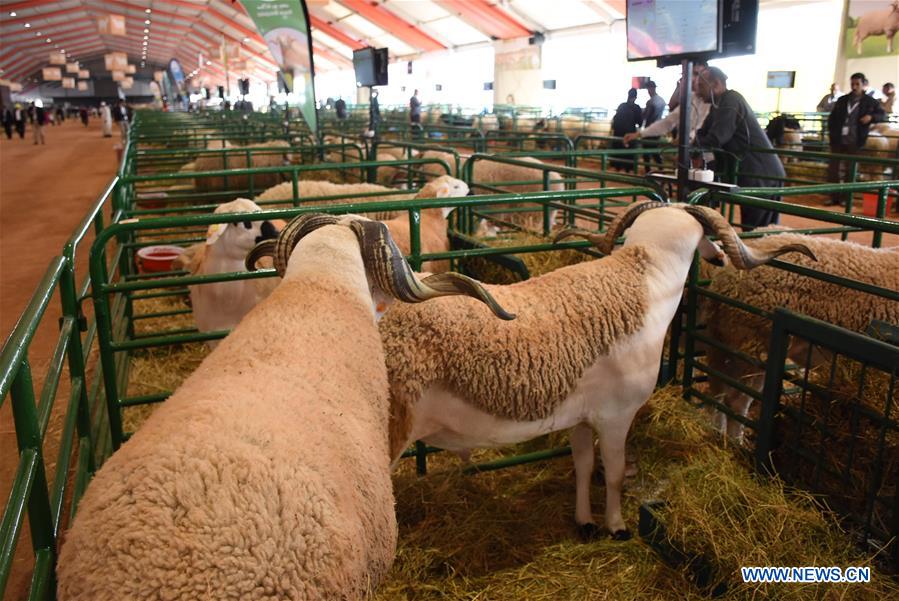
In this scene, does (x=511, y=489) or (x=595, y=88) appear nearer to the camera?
(x=511, y=489)

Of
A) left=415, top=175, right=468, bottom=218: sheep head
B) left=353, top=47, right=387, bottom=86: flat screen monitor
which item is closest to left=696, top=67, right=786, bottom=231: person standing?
left=415, top=175, right=468, bottom=218: sheep head

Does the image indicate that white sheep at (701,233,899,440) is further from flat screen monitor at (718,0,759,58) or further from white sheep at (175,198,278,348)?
white sheep at (175,198,278,348)

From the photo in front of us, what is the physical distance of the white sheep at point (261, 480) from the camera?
974 mm

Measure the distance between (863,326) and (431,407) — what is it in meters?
1.85

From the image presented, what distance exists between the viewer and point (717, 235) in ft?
8.41

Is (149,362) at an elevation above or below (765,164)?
below

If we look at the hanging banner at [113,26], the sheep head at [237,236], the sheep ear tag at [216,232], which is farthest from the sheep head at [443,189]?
the hanging banner at [113,26]

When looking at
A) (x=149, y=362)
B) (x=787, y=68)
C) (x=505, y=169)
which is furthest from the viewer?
(x=787, y=68)

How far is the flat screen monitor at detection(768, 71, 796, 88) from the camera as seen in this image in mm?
12891

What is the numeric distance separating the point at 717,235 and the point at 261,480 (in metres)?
2.02

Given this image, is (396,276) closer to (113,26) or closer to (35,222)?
(35,222)

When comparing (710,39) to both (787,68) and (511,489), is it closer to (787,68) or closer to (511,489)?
(511,489)

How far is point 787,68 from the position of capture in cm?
1539

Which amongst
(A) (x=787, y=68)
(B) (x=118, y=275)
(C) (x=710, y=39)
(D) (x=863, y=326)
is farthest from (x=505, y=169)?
(A) (x=787, y=68)
